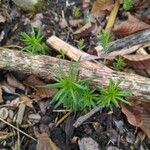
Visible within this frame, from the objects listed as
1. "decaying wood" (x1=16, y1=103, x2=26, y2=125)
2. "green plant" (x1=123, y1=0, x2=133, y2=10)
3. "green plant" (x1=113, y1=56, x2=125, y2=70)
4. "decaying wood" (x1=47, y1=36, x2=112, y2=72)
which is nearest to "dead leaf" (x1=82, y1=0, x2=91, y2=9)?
"green plant" (x1=123, y1=0, x2=133, y2=10)

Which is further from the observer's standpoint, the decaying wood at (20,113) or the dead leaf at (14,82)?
the dead leaf at (14,82)

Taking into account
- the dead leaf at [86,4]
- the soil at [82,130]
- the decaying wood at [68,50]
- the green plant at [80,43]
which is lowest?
the soil at [82,130]

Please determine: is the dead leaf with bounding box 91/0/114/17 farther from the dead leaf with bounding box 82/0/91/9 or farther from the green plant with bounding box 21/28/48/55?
the green plant with bounding box 21/28/48/55

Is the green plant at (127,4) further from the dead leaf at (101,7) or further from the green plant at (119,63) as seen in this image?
the green plant at (119,63)

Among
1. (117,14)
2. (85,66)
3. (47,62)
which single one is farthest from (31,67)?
(117,14)

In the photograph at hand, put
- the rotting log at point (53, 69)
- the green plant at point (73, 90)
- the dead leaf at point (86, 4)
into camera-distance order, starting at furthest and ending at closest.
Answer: the dead leaf at point (86, 4) → the rotting log at point (53, 69) → the green plant at point (73, 90)

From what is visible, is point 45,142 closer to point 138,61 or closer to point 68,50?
point 68,50

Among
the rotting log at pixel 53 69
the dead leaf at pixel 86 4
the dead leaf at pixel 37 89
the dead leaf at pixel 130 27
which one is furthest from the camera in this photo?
the dead leaf at pixel 86 4

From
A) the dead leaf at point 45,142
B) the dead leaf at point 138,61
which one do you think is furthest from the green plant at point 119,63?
the dead leaf at point 45,142

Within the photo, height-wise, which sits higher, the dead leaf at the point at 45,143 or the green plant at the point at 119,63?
the green plant at the point at 119,63
